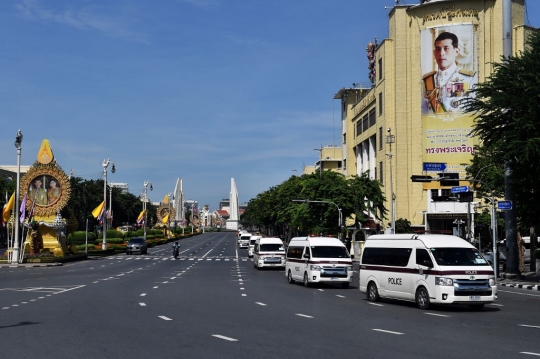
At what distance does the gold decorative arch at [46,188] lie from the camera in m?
62.2

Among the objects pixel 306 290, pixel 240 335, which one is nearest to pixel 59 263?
pixel 306 290

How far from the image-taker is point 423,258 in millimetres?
20609

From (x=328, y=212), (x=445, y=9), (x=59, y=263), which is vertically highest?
(x=445, y=9)

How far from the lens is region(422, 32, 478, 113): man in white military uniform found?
77125mm

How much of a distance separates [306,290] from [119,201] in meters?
140

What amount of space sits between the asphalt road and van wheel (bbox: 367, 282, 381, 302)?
40cm

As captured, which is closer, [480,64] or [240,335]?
[240,335]

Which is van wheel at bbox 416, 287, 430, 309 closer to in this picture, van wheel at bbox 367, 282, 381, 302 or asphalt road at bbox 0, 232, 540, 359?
asphalt road at bbox 0, 232, 540, 359

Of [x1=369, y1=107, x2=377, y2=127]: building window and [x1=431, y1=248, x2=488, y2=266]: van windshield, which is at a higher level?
[x1=369, y1=107, x2=377, y2=127]: building window

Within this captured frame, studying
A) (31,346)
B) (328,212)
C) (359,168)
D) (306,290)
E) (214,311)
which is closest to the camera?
(31,346)

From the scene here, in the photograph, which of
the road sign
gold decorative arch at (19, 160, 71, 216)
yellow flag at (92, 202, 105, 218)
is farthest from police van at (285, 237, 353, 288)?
yellow flag at (92, 202, 105, 218)

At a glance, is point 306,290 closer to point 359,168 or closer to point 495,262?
point 495,262

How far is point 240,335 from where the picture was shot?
1459 centimetres

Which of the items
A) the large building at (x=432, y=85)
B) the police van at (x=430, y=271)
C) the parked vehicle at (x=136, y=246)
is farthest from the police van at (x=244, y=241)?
the police van at (x=430, y=271)
